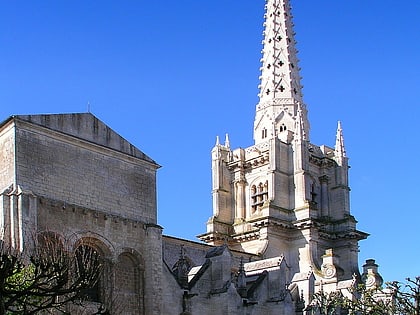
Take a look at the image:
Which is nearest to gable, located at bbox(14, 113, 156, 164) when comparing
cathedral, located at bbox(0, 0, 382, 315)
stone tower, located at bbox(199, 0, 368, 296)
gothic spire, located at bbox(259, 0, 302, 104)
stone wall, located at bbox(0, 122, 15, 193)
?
cathedral, located at bbox(0, 0, 382, 315)

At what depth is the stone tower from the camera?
6059cm

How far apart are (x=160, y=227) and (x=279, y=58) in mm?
34570

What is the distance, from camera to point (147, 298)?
36188 millimetres

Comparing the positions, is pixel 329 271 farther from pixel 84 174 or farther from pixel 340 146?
pixel 84 174

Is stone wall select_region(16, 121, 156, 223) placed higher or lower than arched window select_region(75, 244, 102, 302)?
higher

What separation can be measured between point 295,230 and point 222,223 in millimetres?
5875

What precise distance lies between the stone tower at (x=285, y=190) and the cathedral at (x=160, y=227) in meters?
0.10

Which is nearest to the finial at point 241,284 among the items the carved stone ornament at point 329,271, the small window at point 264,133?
the carved stone ornament at point 329,271

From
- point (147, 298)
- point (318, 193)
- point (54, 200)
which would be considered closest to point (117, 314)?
point (147, 298)

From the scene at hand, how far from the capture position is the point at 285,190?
62.8 m

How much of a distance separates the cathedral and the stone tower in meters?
0.10

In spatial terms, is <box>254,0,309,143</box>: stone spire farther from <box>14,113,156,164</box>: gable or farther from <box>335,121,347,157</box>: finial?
<box>14,113,156,164</box>: gable

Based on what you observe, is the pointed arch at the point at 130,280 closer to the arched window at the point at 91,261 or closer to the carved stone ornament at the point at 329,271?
the arched window at the point at 91,261

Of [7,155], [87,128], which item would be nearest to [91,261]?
[7,155]
